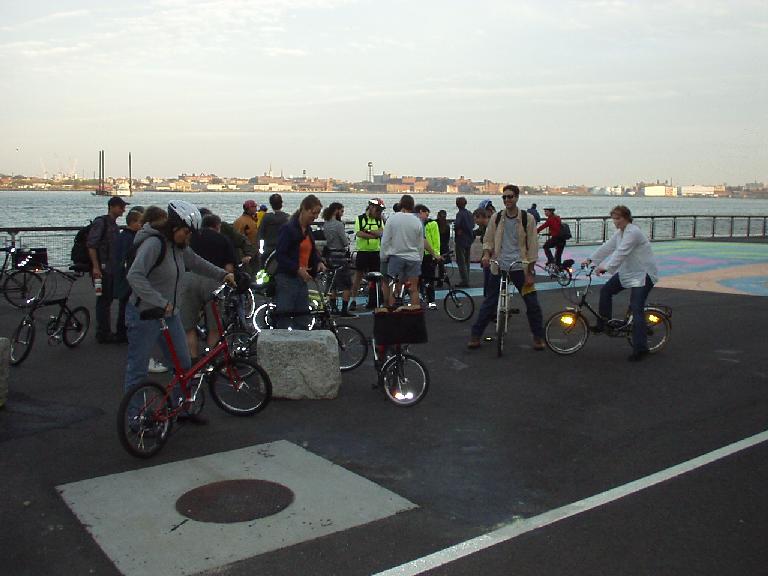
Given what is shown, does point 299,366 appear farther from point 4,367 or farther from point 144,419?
point 4,367

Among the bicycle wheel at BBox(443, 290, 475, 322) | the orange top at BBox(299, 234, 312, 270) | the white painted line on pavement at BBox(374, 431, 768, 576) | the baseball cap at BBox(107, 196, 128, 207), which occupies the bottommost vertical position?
the white painted line on pavement at BBox(374, 431, 768, 576)

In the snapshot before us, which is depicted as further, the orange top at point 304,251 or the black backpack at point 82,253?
the black backpack at point 82,253

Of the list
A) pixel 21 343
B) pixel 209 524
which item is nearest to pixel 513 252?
pixel 21 343

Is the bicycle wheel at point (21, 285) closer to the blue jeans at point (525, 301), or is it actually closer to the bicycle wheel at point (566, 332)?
the blue jeans at point (525, 301)

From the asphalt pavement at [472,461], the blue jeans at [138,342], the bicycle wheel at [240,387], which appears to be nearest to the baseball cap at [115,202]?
the asphalt pavement at [472,461]

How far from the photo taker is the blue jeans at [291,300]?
8812 millimetres

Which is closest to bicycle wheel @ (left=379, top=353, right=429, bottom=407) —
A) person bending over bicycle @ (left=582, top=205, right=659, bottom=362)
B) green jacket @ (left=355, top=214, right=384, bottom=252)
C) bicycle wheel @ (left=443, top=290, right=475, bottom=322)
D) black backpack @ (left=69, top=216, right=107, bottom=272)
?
person bending over bicycle @ (left=582, top=205, right=659, bottom=362)

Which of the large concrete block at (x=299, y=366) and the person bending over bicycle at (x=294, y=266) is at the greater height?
the person bending over bicycle at (x=294, y=266)

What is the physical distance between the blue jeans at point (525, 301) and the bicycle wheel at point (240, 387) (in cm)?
392

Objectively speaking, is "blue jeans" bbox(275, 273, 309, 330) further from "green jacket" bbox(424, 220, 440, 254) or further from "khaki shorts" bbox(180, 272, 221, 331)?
"green jacket" bbox(424, 220, 440, 254)

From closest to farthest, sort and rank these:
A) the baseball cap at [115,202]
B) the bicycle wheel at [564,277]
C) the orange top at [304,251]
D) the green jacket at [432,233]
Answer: the orange top at [304,251] < the baseball cap at [115,202] < the green jacket at [432,233] < the bicycle wheel at [564,277]

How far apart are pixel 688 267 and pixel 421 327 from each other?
17.4 metres

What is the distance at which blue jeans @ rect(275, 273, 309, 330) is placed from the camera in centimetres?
881

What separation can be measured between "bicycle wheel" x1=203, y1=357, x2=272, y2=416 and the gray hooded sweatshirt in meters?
0.86
